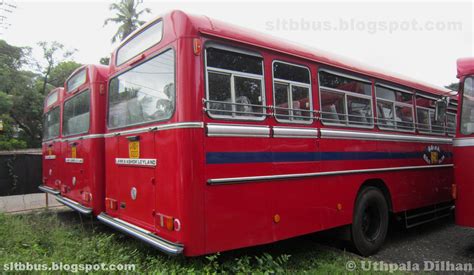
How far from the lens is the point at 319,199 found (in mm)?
4445

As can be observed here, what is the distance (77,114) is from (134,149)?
9.64ft

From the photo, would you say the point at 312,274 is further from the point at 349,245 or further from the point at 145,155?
the point at 145,155

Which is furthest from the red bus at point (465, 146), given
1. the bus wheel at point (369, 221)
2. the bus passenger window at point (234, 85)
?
the bus passenger window at point (234, 85)

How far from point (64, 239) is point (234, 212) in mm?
2555

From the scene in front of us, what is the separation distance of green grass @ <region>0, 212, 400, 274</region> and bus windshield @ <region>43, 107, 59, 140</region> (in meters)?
2.59

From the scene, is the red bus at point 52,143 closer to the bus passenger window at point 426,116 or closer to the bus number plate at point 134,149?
the bus number plate at point 134,149

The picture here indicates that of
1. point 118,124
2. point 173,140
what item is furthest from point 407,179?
point 118,124

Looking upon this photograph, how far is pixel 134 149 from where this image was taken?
423 cm

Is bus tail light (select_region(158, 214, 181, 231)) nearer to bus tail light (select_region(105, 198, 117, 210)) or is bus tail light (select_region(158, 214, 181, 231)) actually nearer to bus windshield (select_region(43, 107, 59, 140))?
bus tail light (select_region(105, 198, 117, 210))

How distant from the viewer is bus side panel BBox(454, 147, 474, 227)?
5.06 metres

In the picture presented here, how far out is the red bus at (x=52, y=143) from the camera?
7.50m

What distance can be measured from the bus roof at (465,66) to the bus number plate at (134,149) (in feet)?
15.9

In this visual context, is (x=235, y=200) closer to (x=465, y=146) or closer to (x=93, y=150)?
(x=93, y=150)

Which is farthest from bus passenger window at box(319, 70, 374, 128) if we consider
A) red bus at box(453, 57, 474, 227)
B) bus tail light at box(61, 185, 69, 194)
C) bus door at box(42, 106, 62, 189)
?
bus door at box(42, 106, 62, 189)
